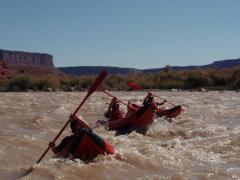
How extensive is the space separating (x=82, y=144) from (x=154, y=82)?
136 ft

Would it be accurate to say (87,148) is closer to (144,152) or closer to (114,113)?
(144,152)

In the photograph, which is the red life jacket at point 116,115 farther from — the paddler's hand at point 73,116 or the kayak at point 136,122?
the paddler's hand at point 73,116

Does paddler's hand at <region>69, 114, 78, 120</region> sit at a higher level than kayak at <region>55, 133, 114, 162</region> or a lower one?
higher

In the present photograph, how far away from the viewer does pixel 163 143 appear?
1280 cm

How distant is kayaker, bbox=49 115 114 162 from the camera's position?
366 inches

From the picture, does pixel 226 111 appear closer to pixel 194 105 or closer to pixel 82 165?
pixel 194 105

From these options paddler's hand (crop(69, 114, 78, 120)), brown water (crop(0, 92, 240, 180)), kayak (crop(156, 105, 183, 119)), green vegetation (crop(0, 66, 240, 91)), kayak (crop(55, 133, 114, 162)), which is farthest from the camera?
green vegetation (crop(0, 66, 240, 91))

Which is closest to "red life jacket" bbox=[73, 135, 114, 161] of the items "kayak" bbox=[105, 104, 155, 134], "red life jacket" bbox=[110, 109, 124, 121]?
"kayak" bbox=[105, 104, 155, 134]

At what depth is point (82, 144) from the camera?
9328 millimetres

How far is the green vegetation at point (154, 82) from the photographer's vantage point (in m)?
47.8

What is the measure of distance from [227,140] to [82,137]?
15.9 feet

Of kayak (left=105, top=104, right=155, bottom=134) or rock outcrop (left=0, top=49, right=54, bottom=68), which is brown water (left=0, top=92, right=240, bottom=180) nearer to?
kayak (left=105, top=104, right=155, bottom=134)

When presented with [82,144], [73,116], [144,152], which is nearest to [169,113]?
[144,152]

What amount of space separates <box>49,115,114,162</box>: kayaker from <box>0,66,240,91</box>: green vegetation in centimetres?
3650
